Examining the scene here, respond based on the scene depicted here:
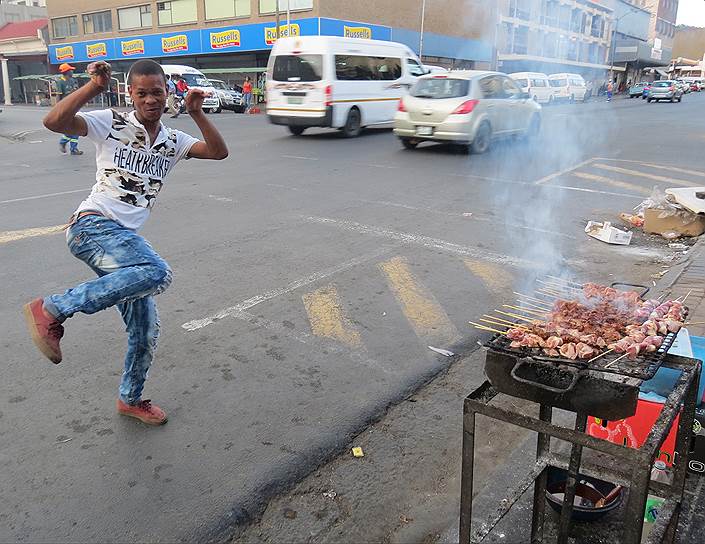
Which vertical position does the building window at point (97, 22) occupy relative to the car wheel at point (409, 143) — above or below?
above

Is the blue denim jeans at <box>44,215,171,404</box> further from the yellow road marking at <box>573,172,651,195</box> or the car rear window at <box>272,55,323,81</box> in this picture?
the car rear window at <box>272,55,323,81</box>

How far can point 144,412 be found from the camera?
10.7 feet

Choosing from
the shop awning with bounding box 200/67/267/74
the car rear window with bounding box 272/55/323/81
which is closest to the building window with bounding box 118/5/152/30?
Answer: the shop awning with bounding box 200/67/267/74

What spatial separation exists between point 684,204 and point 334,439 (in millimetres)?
6389

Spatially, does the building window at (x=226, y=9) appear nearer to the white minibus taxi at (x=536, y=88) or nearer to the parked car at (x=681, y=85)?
the white minibus taxi at (x=536, y=88)

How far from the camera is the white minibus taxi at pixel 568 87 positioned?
396 inches

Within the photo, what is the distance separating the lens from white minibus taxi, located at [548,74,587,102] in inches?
396

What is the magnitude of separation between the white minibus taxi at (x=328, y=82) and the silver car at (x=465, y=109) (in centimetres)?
229

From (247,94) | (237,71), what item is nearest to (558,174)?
(247,94)

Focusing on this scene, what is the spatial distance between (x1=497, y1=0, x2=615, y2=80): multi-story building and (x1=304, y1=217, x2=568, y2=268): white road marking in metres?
2.06

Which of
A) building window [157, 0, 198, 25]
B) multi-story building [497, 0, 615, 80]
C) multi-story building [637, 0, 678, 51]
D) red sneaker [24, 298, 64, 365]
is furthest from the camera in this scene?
building window [157, 0, 198, 25]

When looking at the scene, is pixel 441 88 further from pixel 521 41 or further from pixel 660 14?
pixel 521 41

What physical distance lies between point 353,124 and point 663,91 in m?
26.6

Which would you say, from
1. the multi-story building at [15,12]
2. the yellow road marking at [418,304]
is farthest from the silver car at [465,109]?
the multi-story building at [15,12]
